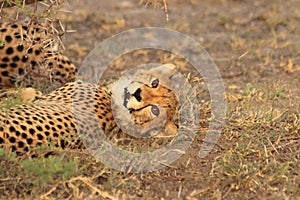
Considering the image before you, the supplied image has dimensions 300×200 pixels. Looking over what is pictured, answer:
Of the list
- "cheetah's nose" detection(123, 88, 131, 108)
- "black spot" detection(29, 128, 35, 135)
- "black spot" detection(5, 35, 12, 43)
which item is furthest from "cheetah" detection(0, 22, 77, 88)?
"black spot" detection(29, 128, 35, 135)

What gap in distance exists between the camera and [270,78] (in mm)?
5504

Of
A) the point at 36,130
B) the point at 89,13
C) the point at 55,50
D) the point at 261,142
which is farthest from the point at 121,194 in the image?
the point at 89,13

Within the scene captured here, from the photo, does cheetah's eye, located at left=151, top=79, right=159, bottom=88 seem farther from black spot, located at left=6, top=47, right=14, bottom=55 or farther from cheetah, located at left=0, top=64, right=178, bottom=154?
black spot, located at left=6, top=47, right=14, bottom=55

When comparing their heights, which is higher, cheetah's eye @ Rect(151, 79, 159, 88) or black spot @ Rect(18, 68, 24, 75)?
cheetah's eye @ Rect(151, 79, 159, 88)

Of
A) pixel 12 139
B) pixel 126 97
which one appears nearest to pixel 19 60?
pixel 126 97

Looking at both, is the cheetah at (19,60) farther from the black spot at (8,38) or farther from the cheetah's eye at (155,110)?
the cheetah's eye at (155,110)

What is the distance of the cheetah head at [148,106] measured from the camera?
13.3 ft

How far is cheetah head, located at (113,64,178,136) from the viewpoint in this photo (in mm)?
4043

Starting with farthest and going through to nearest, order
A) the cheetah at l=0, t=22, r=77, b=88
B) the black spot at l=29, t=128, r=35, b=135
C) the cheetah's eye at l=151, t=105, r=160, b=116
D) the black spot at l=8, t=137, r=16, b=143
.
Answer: the cheetah at l=0, t=22, r=77, b=88, the cheetah's eye at l=151, t=105, r=160, b=116, the black spot at l=29, t=128, r=35, b=135, the black spot at l=8, t=137, r=16, b=143

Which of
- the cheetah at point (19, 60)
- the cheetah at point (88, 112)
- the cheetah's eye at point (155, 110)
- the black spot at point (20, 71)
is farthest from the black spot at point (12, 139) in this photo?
the black spot at point (20, 71)

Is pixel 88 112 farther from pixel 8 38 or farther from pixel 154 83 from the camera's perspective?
pixel 8 38

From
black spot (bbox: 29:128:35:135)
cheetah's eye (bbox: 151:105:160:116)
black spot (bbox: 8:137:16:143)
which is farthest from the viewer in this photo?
cheetah's eye (bbox: 151:105:160:116)

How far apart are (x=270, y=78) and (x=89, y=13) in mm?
2533

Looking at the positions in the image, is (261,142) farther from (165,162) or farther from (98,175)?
(98,175)
